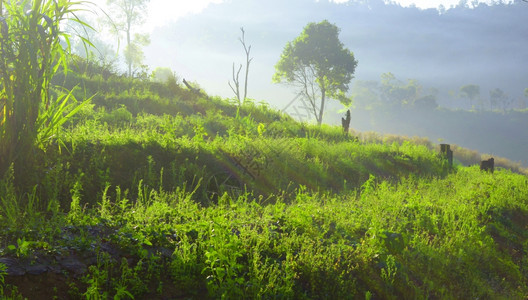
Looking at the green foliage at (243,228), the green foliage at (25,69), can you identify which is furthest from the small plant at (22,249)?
the green foliage at (25,69)

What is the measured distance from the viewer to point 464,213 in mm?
7387

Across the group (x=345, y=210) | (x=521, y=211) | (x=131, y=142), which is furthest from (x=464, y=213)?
(x=131, y=142)

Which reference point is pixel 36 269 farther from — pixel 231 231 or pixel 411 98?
pixel 411 98

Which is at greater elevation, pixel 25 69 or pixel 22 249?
pixel 25 69

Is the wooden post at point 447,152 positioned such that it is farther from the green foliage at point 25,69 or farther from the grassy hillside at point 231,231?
the green foliage at point 25,69

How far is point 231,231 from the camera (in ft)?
15.3

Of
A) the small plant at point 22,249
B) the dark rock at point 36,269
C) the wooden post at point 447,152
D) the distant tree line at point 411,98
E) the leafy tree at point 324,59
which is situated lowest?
the dark rock at point 36,269

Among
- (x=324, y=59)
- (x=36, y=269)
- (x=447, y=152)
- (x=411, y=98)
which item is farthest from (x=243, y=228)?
(x=411, y=98)

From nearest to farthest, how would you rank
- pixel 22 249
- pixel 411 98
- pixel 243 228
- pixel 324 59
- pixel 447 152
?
pixel 22 249 → pixel 243 228 → pixel 447 152 → pixel 324 59 → pixel 411 98

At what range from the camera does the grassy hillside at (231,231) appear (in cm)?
347

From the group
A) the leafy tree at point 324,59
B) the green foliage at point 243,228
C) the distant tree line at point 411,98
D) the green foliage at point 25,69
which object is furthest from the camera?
the distant tree line at point 411,98

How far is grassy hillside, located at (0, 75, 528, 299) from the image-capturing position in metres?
3.47

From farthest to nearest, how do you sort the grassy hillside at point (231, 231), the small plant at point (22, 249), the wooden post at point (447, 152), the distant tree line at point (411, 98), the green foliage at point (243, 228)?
1. the distant tree line at point (411, 98)
2. the wooden post at point (447, 152)
3. the green foliage at point (243, 228)
4. the grassy hillside at point (231, 231)
5. the small plant at point (22, 249)

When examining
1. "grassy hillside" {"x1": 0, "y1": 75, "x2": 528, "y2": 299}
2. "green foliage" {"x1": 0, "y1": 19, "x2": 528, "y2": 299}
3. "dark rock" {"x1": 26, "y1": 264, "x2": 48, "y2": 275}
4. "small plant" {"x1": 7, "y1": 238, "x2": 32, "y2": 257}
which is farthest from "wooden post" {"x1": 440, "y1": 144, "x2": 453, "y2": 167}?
"small plant" {"x1": 7, "y1": 238, "x2": 32, "y2": 257}
